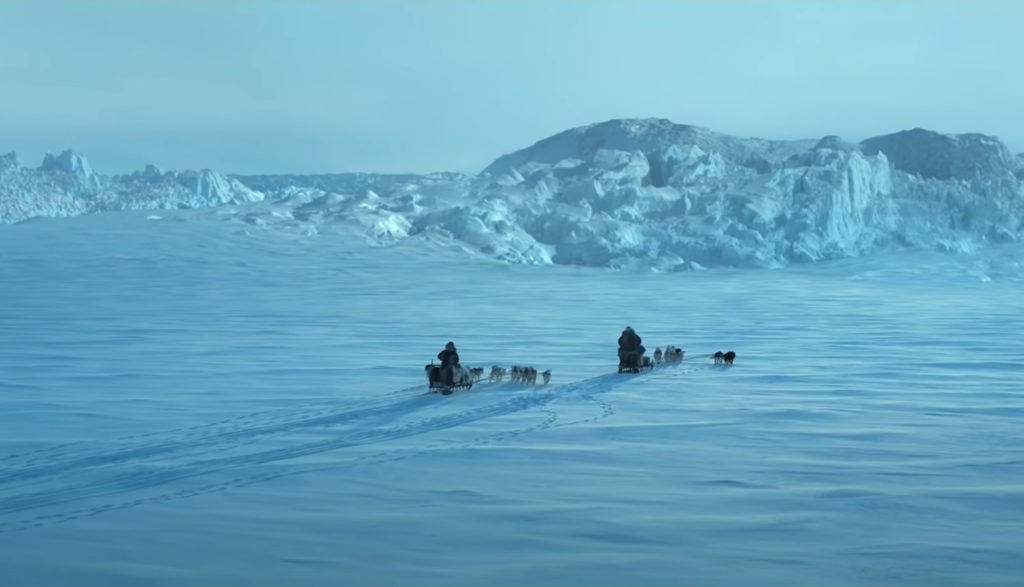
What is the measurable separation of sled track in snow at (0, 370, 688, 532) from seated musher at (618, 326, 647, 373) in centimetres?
244

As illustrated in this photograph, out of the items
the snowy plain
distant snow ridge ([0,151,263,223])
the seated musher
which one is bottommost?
the snowy plain

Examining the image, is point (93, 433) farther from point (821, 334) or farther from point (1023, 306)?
point (1023, 306)

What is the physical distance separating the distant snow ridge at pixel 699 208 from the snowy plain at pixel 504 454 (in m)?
18.1

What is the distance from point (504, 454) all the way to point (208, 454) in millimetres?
2375

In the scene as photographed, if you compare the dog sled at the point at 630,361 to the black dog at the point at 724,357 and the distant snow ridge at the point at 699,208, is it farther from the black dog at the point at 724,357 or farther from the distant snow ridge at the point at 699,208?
the distant snow ridge at the point at 699,208

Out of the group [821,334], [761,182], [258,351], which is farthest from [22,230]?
[821,334]

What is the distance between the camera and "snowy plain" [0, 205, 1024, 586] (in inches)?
239

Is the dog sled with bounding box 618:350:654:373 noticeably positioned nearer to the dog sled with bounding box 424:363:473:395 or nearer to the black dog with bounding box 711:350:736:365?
the black dog with bounding box 711:350:736:365

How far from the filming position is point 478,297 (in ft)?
96.9

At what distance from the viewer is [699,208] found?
143 feet

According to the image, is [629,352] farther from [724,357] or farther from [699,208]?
[699,208]

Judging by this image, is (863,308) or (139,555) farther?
(863,308)

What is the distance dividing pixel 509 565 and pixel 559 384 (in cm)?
747

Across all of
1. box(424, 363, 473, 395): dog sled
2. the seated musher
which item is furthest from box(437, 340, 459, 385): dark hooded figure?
the seated musher
